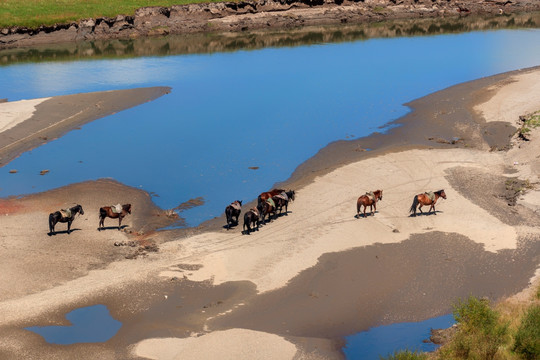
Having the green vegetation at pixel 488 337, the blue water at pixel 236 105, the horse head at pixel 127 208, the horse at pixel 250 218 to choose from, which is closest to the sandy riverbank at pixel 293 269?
the horse at pixel 250 218

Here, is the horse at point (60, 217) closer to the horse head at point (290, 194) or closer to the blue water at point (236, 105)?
the blue water at point (236, 105)

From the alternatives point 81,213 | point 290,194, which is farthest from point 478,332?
point 81,213

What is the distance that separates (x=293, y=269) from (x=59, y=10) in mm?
67715

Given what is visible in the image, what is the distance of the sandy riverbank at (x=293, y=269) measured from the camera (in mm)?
19688

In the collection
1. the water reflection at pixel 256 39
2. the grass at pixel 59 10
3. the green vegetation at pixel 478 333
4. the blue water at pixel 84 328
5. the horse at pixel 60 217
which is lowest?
the blue water at pixel 84 328

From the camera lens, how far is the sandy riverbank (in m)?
19.7

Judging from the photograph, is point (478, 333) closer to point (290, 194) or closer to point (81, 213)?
point (290, 194)

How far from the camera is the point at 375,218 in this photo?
2764 centimetres

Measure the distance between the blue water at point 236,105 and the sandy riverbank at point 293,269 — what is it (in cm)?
327

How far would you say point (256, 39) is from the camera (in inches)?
3056

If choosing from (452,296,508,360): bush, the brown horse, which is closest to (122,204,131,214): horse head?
the brown horse

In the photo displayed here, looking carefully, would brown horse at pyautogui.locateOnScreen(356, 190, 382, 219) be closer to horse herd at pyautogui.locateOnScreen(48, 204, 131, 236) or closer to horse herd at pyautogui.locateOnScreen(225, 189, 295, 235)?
horse herd at pyautogui.locateOnScreen(225, 189, 295, 235)

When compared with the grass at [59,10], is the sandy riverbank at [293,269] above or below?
below

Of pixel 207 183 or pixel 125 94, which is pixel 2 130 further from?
pixel 207 183
